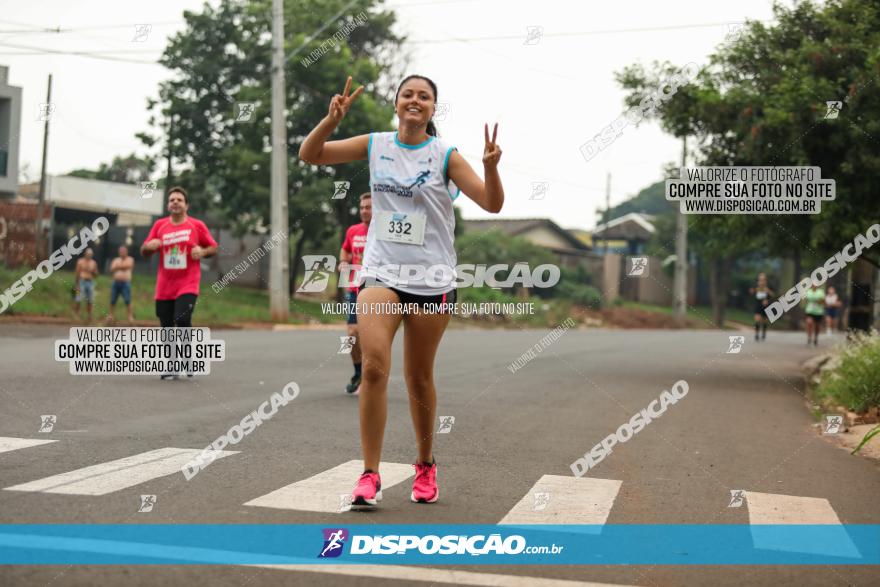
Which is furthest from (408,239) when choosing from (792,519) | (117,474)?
(792,519)

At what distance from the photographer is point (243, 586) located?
3891 millimetres

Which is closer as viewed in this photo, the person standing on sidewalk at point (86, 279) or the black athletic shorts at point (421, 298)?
the black athletic shorts at point (421, 298)

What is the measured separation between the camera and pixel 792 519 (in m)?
5.46

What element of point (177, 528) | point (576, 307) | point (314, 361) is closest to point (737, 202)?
point (314, 361)

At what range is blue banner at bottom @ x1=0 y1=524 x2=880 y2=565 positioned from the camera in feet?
13.9

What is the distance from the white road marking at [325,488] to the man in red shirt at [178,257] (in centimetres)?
550

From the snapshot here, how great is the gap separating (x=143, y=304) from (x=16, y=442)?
2044 centimetres

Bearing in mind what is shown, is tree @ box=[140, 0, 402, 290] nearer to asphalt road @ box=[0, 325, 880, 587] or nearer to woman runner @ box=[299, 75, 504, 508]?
asphalt road @ box=[0, 325, 880, 587]

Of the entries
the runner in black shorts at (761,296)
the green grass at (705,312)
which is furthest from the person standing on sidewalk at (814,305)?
the green grass at (705,312)

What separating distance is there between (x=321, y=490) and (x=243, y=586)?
1.78 meters

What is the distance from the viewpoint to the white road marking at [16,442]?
6.74 m

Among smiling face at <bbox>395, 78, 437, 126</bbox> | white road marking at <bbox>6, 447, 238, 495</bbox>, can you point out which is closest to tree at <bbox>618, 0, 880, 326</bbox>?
smiling face at <bbox>395, 78, 437, 126</bbox>

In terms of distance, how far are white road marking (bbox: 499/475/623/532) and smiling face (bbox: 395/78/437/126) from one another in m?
2.08

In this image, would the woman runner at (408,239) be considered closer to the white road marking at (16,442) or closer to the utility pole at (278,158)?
the white road marking at (16,442)
